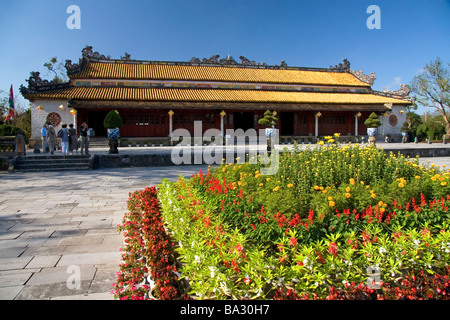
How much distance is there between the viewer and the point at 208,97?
24172 millimetres

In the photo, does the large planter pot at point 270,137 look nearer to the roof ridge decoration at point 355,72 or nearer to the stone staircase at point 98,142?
the stone staircase at point 98,142

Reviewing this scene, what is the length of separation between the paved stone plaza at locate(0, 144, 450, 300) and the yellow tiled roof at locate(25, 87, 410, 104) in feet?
47.0

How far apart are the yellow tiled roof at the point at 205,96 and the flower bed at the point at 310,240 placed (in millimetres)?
A: 19123

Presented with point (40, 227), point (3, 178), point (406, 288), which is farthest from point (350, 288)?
point (3, 178)

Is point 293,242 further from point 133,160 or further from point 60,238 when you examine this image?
point 133,160

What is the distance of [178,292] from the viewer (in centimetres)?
253

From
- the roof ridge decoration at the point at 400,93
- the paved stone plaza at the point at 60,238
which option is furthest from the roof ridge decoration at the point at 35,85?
the roof ridge decoration at the point at 400,93

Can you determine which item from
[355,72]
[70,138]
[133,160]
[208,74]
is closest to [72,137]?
[70,138]

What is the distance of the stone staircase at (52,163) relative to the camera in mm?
11547

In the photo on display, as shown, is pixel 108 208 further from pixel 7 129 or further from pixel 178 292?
pixel 7 129

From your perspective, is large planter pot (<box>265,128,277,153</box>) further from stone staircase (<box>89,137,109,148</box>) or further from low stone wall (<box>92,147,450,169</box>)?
stone staircase (<box>89,137,109,148</box>)

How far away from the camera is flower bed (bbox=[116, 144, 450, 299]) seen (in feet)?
8.21

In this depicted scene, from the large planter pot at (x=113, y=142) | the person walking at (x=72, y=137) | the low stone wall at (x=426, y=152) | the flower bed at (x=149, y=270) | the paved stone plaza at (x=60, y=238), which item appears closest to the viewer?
the flower bed at (x=149, y=270)

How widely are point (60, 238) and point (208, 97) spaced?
818 inches
